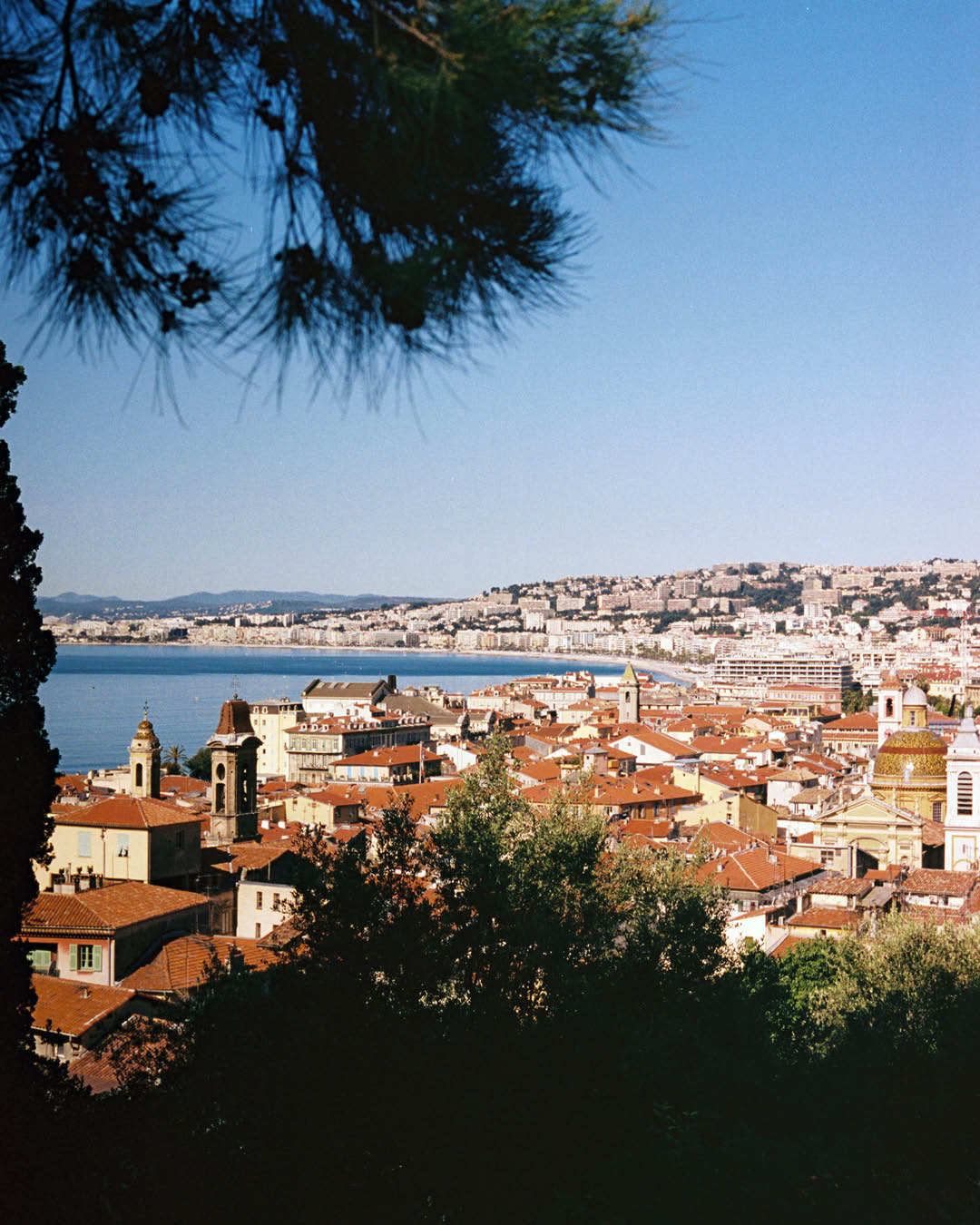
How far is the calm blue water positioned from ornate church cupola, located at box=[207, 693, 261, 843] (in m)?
4.04

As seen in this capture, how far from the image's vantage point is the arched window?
24359 mm

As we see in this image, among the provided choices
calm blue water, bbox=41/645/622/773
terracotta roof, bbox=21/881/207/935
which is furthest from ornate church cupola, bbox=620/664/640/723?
terracotta roof, bbox=21/881/207/935

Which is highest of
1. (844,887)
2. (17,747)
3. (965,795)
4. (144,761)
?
(17,747)

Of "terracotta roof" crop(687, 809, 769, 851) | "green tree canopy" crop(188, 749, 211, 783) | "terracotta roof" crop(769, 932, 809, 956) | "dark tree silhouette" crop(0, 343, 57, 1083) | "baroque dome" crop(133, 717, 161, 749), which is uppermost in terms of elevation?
"dark tree silhouette" crop(0, 343, 57, 1083)

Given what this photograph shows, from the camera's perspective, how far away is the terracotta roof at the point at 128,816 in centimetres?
1767

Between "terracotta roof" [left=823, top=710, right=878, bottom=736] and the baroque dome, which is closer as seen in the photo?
the baroque dome

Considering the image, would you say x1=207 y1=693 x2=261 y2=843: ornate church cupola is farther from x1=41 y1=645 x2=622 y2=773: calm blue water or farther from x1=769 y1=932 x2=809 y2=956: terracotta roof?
x1=769 y1=932 x2=809 y2=956: terracotta roof

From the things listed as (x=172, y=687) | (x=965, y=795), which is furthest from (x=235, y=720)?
(x=172, y=687)

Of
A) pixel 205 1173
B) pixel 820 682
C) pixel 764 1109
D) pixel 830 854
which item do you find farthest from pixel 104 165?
pixel 820 682

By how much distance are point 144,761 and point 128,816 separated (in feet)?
13.7

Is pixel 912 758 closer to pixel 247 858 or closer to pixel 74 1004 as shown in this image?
pixel 247 858

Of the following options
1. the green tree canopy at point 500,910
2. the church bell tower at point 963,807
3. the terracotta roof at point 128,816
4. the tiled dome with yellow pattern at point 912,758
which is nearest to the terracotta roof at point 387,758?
the tiled dome with yellow pattern at point 912,758

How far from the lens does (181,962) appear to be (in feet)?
44.7

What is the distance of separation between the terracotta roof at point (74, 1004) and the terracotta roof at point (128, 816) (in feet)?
16.8
